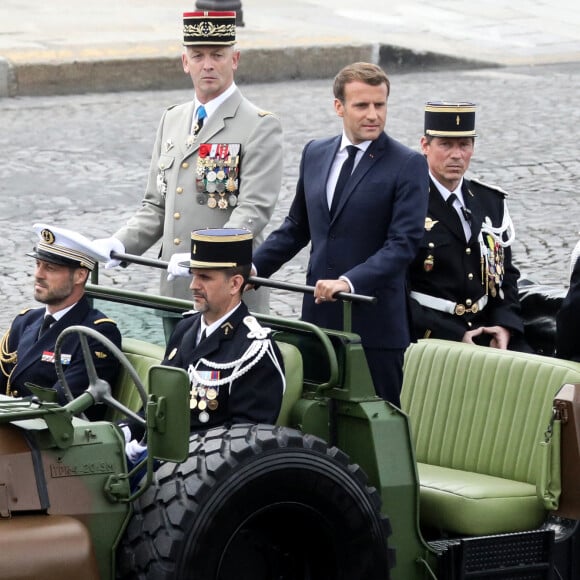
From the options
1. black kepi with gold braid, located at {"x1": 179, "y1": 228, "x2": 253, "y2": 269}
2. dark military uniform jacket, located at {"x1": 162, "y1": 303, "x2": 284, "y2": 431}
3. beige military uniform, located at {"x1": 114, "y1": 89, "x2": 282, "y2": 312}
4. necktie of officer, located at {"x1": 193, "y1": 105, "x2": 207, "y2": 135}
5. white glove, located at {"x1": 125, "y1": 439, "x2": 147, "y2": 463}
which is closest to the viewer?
white glove, located at {"x1": 125, "y1": 439, "x2": 147, "y2": 463}

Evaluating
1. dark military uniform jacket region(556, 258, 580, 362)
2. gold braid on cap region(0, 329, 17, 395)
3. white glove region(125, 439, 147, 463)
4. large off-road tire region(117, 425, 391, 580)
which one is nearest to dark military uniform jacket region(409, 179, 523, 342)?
dark military uniform jacket region(556, 258, 580, 362)

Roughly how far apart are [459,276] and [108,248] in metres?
1.35

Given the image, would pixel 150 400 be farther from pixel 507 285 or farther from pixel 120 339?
pixel 507 285

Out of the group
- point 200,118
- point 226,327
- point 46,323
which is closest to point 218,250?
point 226,327

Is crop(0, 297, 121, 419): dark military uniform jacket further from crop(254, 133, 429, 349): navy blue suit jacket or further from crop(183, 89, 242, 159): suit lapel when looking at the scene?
crop(183, 89, 242, 159): suit lapel

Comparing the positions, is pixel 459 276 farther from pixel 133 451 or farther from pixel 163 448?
pixel 163 448

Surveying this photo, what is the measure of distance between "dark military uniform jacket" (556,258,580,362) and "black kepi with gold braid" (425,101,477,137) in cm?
87

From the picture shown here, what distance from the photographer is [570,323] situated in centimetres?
575

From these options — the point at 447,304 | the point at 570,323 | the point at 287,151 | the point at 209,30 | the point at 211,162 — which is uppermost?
the point at 209,30

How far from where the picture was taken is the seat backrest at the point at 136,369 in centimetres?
553

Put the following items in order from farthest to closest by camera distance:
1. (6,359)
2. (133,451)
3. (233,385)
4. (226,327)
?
(6,359), (226,327), (233,385), (133,451)

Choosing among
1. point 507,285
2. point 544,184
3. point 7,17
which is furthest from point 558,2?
point 507,285

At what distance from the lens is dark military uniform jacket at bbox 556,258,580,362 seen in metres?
5.68

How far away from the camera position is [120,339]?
5688 mm
